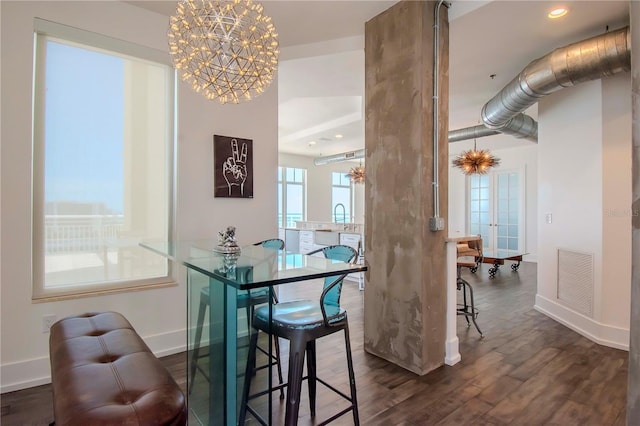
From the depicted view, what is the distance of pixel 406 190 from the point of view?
2.62 m

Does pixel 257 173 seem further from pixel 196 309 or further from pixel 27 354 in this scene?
pixel 27 354

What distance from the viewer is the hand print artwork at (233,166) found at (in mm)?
3162

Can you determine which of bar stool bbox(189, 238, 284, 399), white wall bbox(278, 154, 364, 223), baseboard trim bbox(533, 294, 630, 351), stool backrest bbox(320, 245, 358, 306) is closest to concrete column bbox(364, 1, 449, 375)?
stool backrest bbox(320, 245, 358, 306)

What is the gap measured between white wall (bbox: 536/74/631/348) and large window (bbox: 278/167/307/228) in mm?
6985

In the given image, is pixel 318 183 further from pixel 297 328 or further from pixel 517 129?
pixel 297 328

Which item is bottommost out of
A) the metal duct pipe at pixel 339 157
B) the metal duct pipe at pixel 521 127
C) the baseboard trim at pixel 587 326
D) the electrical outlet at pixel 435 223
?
the baseboard trim at pixel 587 326

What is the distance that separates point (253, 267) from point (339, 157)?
815 cm

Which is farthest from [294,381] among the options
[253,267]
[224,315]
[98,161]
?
[98,161]

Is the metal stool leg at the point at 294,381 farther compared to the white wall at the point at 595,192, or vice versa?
the white wall at the point at 595,192

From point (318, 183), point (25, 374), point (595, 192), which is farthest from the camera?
point (318, 183)

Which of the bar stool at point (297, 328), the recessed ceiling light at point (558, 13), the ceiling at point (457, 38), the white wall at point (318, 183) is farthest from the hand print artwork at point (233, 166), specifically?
the white wall at point (318, 183)

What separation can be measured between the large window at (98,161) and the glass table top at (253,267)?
1049 millimetres

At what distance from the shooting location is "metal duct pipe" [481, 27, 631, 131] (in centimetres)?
280

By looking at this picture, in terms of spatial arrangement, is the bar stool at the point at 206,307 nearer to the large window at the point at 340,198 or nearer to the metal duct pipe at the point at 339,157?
the metal duct pipe at the point at 339,157
